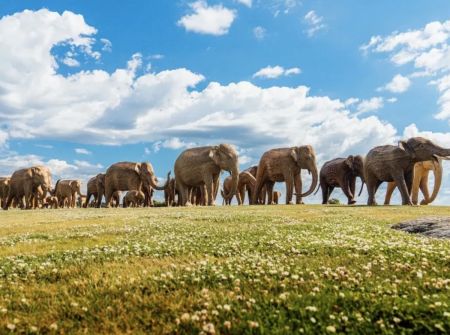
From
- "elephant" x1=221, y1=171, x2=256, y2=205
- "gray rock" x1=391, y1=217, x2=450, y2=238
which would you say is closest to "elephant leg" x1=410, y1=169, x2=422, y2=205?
"elephant" x1=221, y1=171, x2=256, y2=205

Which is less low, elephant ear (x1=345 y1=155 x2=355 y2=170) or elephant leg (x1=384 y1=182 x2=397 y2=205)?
elephant ear (x1=345 y1=155 x2=355 y2=170)

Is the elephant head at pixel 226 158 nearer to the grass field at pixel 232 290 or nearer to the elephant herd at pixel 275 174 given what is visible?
the elephant herd at pixel 275 174

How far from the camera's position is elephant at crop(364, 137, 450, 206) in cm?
3669

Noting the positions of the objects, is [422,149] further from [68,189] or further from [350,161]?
[68,189]

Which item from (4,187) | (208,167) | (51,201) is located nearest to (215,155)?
(208,167)

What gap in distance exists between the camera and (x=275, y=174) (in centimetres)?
5066

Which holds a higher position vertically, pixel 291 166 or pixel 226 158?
pixel 226 158

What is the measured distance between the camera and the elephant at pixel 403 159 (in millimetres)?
36688

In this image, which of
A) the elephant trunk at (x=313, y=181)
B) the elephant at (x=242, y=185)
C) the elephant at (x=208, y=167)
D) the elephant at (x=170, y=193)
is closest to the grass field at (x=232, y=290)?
the elephant at (x=208, y=167)

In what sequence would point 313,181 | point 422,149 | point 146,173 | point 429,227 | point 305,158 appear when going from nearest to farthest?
point 429,227
point 422,149
point 313,181
point 305,158
point 146,173

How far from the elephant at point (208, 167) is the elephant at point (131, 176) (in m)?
9.27

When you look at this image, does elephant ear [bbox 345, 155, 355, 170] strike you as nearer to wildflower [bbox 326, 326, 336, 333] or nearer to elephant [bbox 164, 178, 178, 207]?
elephant [bbox 164, 178, 178, 207]

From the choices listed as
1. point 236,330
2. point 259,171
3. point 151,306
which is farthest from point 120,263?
point 259,171

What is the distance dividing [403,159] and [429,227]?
2453cm
